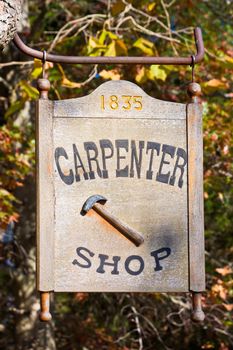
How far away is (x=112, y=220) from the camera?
2727mm

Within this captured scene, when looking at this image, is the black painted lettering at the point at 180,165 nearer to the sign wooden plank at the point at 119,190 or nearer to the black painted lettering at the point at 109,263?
the sign wooden plank at the point at 119,190

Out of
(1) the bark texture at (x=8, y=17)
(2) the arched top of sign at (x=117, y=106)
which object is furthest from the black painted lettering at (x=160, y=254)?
(1) the bark texture at (x=8, y=17)

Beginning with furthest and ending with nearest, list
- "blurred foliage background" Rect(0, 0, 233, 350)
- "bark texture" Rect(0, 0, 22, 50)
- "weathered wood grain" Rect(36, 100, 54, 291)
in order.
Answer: "blurred foliage background" Rect(0, 0, 233, 350)
"weathered wood grain" Rect(36, 100, 54, 291)
"bark texture" Rect(0, 0, 22, 50)

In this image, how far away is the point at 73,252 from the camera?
2709 millimetres

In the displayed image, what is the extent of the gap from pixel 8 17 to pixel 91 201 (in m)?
0.72

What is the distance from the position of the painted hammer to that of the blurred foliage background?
266 centimetres

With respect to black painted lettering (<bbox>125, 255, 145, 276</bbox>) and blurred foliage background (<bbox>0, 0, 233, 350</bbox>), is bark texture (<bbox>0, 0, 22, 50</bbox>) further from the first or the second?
blurred foliage background (<bbox>0, 0, 233, 350</bbox>)

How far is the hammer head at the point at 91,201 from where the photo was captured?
2.71 meters

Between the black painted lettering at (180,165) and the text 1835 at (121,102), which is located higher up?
the text 1835 at (121,102)

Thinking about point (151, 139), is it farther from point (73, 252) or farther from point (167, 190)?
point (73, 252)

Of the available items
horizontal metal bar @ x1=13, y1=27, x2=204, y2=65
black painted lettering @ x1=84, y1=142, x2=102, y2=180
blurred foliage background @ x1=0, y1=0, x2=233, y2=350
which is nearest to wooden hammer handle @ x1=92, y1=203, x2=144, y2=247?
black painted lettering @ x1=84, y1=142, x2=102, y2=180

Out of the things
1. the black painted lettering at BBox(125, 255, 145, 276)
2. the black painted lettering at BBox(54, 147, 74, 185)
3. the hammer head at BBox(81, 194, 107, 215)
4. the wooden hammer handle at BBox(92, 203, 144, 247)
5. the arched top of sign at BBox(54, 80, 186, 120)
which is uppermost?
the arched top of sign at BBox(54, 80, 186, 120)

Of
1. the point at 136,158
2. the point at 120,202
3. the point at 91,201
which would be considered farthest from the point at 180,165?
the point at 91,201

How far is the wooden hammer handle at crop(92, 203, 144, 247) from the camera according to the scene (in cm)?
272
